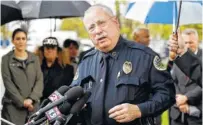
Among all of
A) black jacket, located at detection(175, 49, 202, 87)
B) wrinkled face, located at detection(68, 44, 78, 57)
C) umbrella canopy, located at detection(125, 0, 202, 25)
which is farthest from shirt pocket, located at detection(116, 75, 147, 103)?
wrinkled face, located at detection(68, 44, 78, 57)

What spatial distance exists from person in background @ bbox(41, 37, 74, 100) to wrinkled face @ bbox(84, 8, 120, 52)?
13.8ft

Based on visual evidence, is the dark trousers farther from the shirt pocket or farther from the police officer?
the shirt pocket

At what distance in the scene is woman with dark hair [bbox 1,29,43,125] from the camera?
7289mm

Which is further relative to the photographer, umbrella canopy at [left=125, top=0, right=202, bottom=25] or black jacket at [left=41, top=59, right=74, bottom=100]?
black jacket at [left=41, top=59, right=74, bottom=100]

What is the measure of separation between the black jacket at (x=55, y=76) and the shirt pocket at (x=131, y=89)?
13.9ft

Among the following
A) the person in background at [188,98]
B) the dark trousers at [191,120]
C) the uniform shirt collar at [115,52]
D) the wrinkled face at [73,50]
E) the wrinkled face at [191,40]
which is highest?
the uniform shirt collar at [115,52]

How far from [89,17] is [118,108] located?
0.72 m

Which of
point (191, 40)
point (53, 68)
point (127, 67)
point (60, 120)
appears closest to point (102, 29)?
point (127, 67)

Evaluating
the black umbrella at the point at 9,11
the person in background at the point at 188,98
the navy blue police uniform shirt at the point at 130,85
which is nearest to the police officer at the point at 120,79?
the navy blue police uniform shirt at the point at 130,85

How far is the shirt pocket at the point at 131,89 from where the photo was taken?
3.62 m

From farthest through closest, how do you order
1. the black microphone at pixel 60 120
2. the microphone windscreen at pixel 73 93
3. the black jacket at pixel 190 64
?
the black jacket at pixel 190 64 → the microphone windscreen at pixel 73 93 → the black microphone at pixel 60 120

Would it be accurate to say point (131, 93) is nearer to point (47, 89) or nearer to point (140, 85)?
point (140, 85)

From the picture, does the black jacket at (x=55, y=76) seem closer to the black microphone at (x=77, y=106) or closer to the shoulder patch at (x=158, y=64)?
the shoulder patch at (x=158, y=64)

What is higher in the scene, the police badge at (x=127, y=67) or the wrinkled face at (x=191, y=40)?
the police badge at (x=127, y=67)
